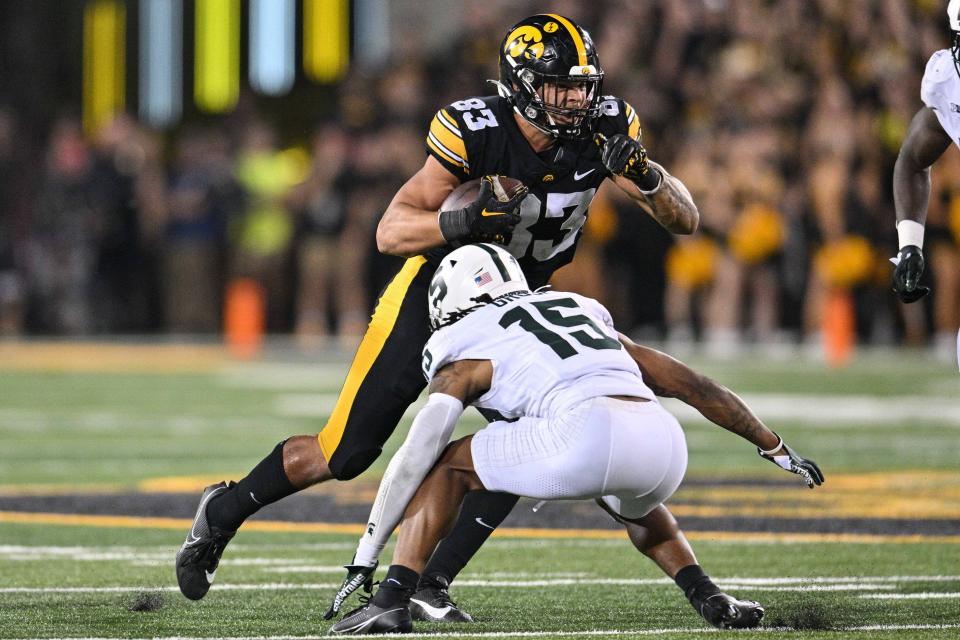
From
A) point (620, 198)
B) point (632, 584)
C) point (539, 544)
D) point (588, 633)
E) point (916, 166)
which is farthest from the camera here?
point (620, 198)

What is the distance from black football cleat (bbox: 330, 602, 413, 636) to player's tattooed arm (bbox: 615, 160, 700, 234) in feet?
4.76

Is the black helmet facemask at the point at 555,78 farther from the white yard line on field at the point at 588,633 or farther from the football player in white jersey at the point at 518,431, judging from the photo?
the white yard line on field at the point at 588,633

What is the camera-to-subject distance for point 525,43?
550 centimetres

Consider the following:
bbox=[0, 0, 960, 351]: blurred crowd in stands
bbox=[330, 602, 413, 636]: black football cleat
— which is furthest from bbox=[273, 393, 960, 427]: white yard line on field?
bbox=[330, 602, 413, 636]: black football cleat

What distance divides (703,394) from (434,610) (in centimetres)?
92

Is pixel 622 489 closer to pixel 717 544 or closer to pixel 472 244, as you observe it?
pixel 472 244

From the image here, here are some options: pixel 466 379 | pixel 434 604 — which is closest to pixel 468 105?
pixel 466 379

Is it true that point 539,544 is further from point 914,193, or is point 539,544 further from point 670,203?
point 914,193

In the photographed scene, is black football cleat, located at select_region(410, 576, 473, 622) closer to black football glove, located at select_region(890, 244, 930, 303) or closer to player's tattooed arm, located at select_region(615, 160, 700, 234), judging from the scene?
player's tattooed arm, located at select_region(615, 160, 700, 234)

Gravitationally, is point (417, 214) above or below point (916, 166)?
below

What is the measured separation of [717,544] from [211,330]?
15038mm

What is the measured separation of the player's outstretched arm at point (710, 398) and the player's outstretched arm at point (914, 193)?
2.02 feet

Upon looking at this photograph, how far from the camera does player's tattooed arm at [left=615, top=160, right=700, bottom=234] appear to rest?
18.1 ft

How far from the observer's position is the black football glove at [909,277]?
546 cm
